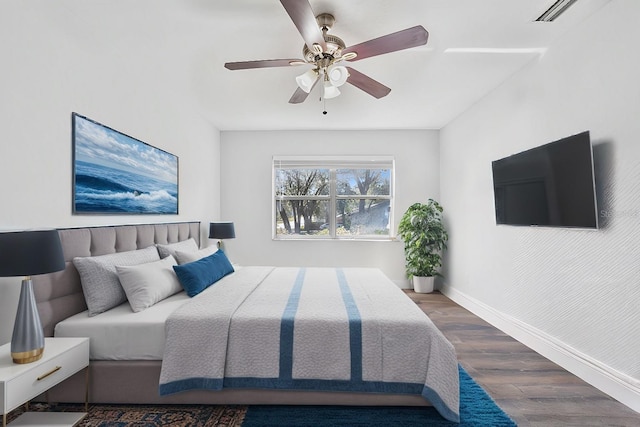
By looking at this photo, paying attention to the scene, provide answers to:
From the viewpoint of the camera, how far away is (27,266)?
1.49 metres

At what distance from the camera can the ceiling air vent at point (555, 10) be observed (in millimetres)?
2092

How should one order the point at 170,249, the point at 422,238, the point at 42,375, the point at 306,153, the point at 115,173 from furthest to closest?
the point at 306,153
the point at 422,238
the point at 170,249
the point at 115,173
the point at 42,375

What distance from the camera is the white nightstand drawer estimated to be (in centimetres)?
144

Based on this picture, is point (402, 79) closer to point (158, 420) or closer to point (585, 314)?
point (585, 314)

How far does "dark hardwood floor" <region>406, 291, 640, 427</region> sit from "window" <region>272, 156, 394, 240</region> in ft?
7.41

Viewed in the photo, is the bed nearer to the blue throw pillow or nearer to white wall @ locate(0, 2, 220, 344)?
white wall @ locate(0, 2, 220, 344)

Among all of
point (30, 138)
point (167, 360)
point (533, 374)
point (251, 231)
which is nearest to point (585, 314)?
point (533, 374)

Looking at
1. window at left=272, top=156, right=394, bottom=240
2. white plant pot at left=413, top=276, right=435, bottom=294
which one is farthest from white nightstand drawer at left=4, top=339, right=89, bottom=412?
white plant pot at left=413, top=276, right=435, bottom=294

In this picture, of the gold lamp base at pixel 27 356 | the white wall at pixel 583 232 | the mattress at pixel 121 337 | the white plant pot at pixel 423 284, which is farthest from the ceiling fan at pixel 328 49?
the white plant pot at pixel 423 284

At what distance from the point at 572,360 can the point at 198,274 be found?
2899 mm

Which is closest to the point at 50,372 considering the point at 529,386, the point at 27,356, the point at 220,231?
the point at 27,356

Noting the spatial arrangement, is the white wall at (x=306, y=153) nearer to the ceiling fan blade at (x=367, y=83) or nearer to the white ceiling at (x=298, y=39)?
the white ceiling at (x=298, y=39)

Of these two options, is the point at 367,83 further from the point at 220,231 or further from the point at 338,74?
the point at 220,231

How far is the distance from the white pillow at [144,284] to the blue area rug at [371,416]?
0.96 metres
